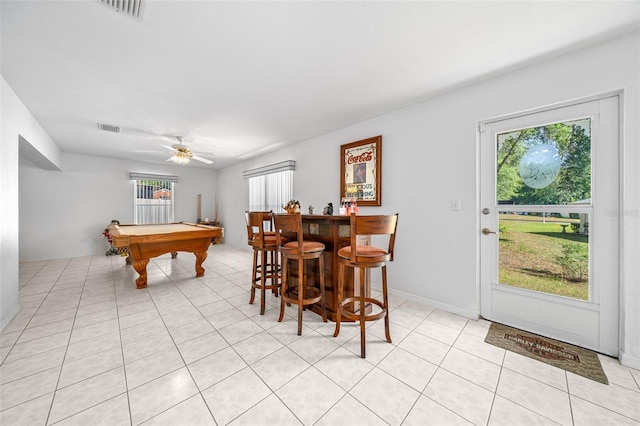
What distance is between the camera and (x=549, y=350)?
6.15 feet

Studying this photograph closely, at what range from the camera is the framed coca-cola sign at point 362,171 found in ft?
10.6

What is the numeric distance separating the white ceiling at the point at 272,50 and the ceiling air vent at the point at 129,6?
43 mm

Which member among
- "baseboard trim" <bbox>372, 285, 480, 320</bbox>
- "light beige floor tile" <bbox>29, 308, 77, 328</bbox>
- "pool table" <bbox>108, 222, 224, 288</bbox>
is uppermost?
"pool table" <bbox>108, 222, 224, 288</bbox>

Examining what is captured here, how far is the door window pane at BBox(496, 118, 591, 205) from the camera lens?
1.93m

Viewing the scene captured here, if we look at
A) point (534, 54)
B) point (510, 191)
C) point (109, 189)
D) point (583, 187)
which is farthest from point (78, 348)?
point (109, 189)

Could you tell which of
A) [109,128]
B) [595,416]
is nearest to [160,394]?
[595,416]

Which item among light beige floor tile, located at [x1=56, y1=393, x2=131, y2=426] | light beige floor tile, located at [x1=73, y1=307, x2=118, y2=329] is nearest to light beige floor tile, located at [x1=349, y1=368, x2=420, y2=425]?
light beige floor tile, located at [x1=56, y1=393, x2=131, y2=426]

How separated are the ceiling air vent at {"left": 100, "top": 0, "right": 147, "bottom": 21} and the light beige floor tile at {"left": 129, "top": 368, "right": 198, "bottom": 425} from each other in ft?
8.18

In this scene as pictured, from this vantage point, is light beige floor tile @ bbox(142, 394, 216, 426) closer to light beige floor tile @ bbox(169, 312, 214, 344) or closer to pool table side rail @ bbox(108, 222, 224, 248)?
light beige floor tile @ bbox(169, 312, 214, 344)

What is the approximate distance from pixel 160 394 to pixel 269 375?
26.5 inches

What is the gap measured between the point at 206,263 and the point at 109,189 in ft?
12.1

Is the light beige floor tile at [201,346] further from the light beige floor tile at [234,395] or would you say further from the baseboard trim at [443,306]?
the baseboard trim at [443,306]

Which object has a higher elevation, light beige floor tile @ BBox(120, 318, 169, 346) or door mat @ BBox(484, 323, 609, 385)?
light beige floor tile @ BBox(120, 318, 169, 346)

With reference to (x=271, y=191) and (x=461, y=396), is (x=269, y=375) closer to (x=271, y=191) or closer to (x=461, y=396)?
(x=461, y=396)
